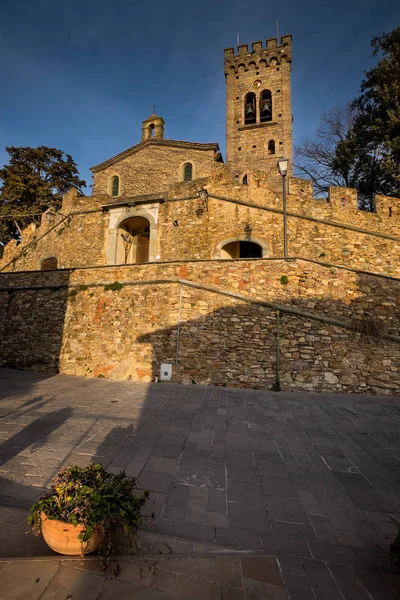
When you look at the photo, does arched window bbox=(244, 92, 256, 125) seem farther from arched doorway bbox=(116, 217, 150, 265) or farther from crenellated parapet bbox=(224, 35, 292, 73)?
arched doorway bbox=(116, 217, 150, 265)

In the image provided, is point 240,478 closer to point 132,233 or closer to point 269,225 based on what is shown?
point 269,225

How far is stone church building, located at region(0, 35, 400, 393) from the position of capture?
24.0 feet

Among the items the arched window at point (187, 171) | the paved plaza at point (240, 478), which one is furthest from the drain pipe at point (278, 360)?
the arched window at point (187, 171)

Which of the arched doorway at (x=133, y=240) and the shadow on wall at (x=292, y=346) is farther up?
the arched doorway at (x=133, y=240)

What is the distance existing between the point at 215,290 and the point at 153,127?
17705 mm

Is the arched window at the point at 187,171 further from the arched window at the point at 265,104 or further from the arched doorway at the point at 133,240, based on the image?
the arched window at the point at 265,104

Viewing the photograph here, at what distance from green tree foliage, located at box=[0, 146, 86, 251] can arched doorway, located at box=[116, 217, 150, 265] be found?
863 cm

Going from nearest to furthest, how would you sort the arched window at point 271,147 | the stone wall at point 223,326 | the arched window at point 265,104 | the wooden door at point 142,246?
the stone wall at point 223,326 < the wooden door at point 142,246 < the arched window at point 271,147 < the arched window at point 265,104

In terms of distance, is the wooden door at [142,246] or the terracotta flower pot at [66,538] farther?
the wooden door at [142,246]

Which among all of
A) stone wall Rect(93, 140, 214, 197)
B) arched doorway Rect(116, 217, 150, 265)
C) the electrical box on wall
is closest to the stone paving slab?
the electrical box on wall

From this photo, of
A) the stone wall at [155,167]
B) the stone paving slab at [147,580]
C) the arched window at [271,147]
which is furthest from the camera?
the arched window at [271,147]

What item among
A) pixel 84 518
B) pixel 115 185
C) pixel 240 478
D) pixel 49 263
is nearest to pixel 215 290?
pixel 240 478

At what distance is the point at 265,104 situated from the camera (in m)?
19.5

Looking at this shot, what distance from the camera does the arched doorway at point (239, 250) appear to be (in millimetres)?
13234
